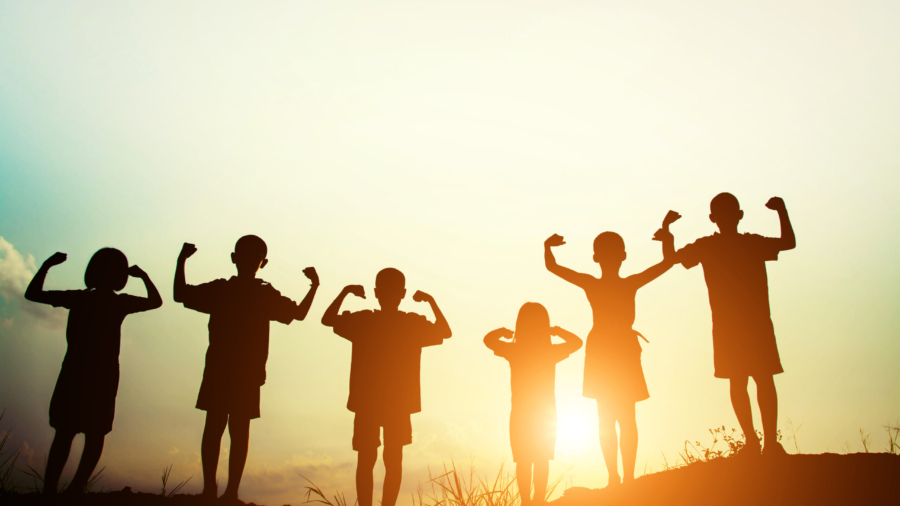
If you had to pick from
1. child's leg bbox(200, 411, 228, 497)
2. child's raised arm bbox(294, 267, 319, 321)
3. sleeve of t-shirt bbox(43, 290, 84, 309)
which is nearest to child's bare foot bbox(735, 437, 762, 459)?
child's raised arm bbox(294, 267, 319, 321)

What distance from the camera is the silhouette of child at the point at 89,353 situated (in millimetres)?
5277

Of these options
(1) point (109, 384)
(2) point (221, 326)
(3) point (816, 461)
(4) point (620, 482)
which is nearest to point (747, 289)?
(3) point (816, 461)

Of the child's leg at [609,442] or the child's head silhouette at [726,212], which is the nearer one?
the child's leg at [609,442]

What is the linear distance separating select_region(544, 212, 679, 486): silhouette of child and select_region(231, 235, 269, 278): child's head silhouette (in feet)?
10.6

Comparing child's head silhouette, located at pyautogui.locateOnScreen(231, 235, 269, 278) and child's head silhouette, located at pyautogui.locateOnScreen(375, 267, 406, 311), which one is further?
child's head silhouette, located at pyautogui.locateOnScreen(375, 267, 406, 311)

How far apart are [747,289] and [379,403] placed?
3.74 metres

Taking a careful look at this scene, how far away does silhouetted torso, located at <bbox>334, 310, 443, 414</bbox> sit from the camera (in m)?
5.57

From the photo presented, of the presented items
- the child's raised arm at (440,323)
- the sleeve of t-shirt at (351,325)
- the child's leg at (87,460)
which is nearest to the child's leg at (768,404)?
the child's raised arm at (440,323)

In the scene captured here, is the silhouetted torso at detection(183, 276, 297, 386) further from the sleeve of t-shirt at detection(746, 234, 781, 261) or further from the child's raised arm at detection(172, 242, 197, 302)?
the sleeve of t-shirt at detection(746, 234, 781, 261)

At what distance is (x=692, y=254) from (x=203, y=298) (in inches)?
190

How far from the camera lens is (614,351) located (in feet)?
19.6

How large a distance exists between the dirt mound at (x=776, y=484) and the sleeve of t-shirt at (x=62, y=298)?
17.6 feet

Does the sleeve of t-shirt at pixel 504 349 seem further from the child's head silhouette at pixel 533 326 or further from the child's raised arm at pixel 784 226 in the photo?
the child's raised arm at pixel 784 226

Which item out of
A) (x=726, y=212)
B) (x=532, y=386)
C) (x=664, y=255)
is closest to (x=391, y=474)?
(x=532, y=386)
